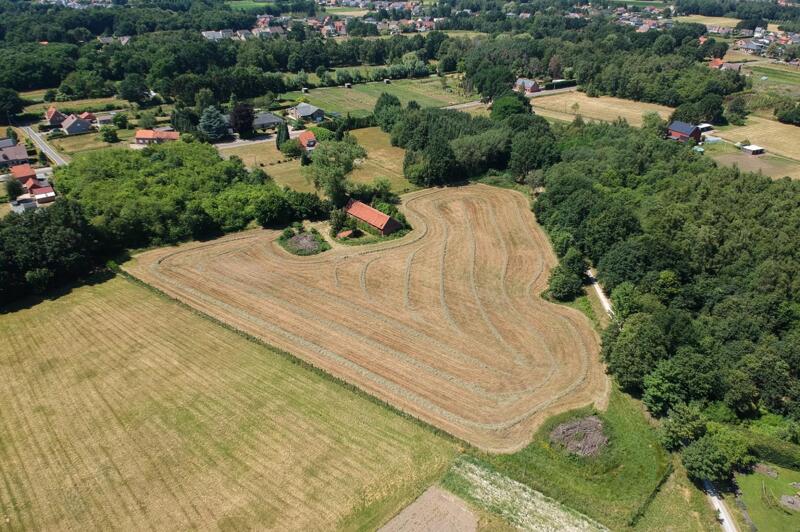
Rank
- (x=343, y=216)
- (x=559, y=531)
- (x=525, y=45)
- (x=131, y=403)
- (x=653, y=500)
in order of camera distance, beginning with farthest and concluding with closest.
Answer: (x=525, y=45), (x=343, y=216), (x=131, y=403), (x=653, y=500), (x=559, y=531)

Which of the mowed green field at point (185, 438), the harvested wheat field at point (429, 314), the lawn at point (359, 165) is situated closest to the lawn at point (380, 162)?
the lawn at point (359, 165)

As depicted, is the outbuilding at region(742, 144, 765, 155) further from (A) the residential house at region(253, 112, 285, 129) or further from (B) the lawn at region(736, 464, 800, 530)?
(A) the residential house at region(253, 112, 285, 129)

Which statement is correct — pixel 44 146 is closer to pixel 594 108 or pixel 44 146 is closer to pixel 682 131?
pixel 594 108

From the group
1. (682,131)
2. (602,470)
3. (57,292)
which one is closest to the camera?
(602,470)

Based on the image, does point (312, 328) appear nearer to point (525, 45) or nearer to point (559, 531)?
point (559, 531)

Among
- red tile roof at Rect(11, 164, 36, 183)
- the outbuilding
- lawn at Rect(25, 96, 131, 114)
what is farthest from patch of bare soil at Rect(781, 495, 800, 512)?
lawn at Rect(25, 96, 131, 114)

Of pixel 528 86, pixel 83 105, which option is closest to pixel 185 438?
pixel 83 105

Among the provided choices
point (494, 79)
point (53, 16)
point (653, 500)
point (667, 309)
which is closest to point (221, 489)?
point (653, 500)
